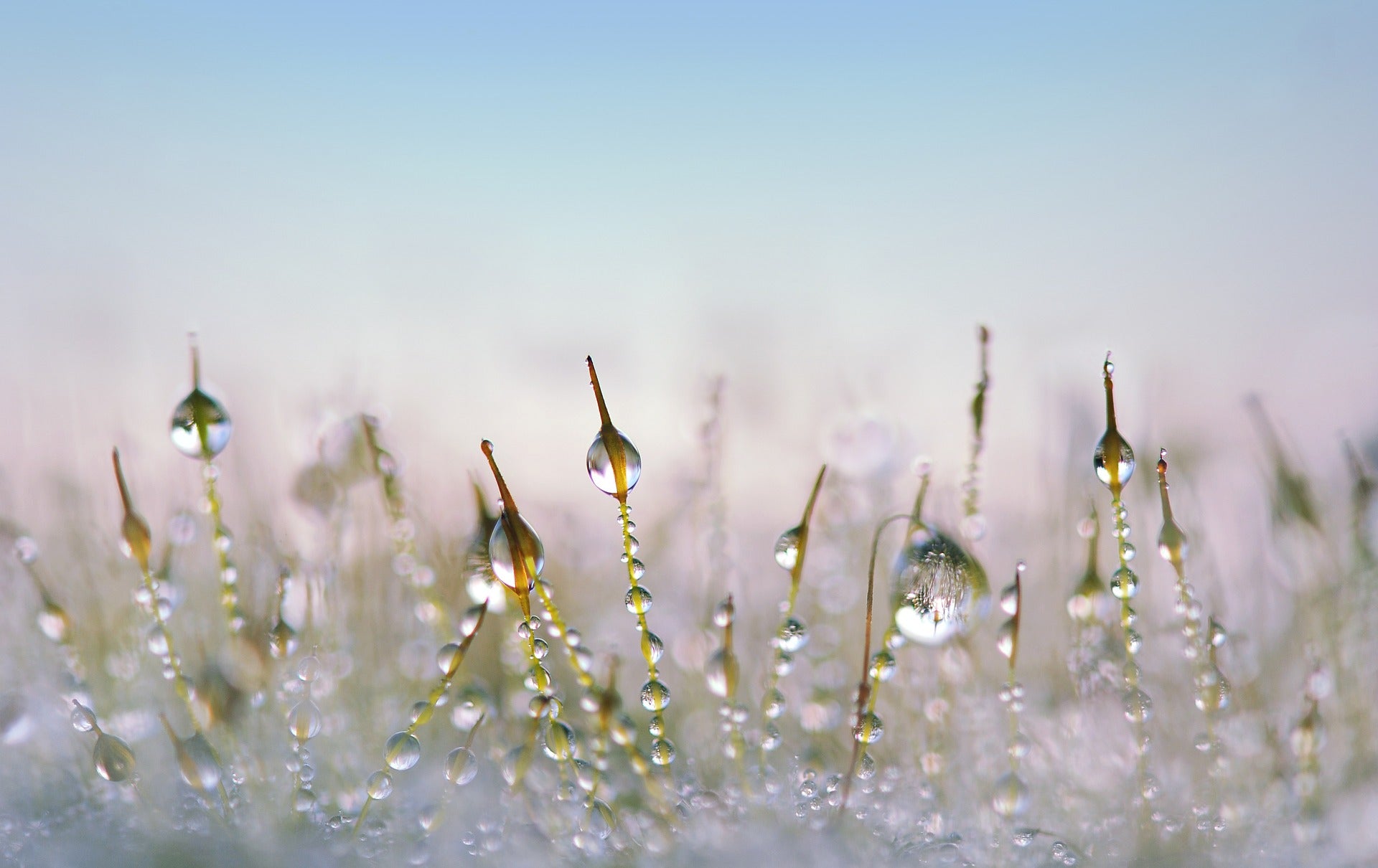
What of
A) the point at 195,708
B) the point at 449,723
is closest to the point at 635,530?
the point at 449,723

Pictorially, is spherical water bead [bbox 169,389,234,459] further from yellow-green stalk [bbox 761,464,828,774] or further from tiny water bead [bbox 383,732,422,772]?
yellow-green stalk [bbox 761,464,828,774]

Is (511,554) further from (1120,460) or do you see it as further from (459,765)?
(1120,460)

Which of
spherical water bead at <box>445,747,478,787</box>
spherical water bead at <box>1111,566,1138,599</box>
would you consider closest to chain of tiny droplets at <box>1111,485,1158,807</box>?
spherical water bead at <box>1111,566,1138,599</box>

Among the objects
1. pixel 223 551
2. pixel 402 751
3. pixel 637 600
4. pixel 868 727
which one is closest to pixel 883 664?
pixel 868 727

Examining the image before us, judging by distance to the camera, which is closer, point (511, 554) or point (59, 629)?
point (511, 554)

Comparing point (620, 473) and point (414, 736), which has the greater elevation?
point (620, 473)

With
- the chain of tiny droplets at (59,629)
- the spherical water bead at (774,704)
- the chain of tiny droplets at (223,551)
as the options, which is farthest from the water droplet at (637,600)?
the chain of tiny droplets at (59,629)

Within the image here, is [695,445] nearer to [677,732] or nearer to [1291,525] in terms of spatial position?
[677,732]
